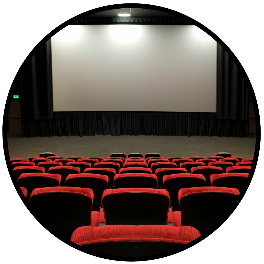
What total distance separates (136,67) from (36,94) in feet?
18.5

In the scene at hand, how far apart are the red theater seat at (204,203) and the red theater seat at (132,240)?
1.17 meters

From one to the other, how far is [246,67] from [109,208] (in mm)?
1806

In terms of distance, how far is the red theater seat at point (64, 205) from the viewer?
8.70 feet

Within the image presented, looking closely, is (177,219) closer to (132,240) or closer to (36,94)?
(132,240)

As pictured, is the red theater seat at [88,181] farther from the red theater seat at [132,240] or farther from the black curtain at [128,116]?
the black curtain at [128,116]

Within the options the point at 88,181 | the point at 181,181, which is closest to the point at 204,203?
the point at 181,181

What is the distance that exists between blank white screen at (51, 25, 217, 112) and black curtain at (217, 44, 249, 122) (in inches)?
16.0

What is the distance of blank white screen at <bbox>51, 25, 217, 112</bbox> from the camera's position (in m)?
15.2

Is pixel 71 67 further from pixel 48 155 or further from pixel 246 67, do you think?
pixel 246 67

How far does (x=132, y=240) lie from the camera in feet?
4.76

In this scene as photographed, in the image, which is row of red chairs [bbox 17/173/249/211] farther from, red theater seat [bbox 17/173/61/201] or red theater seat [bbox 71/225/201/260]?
red theater seat [bbox 71/225/201/260]

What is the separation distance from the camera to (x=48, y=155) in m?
9.76

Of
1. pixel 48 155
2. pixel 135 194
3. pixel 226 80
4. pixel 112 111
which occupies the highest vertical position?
pixel 226 80

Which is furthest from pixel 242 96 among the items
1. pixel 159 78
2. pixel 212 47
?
pixel 159 78
